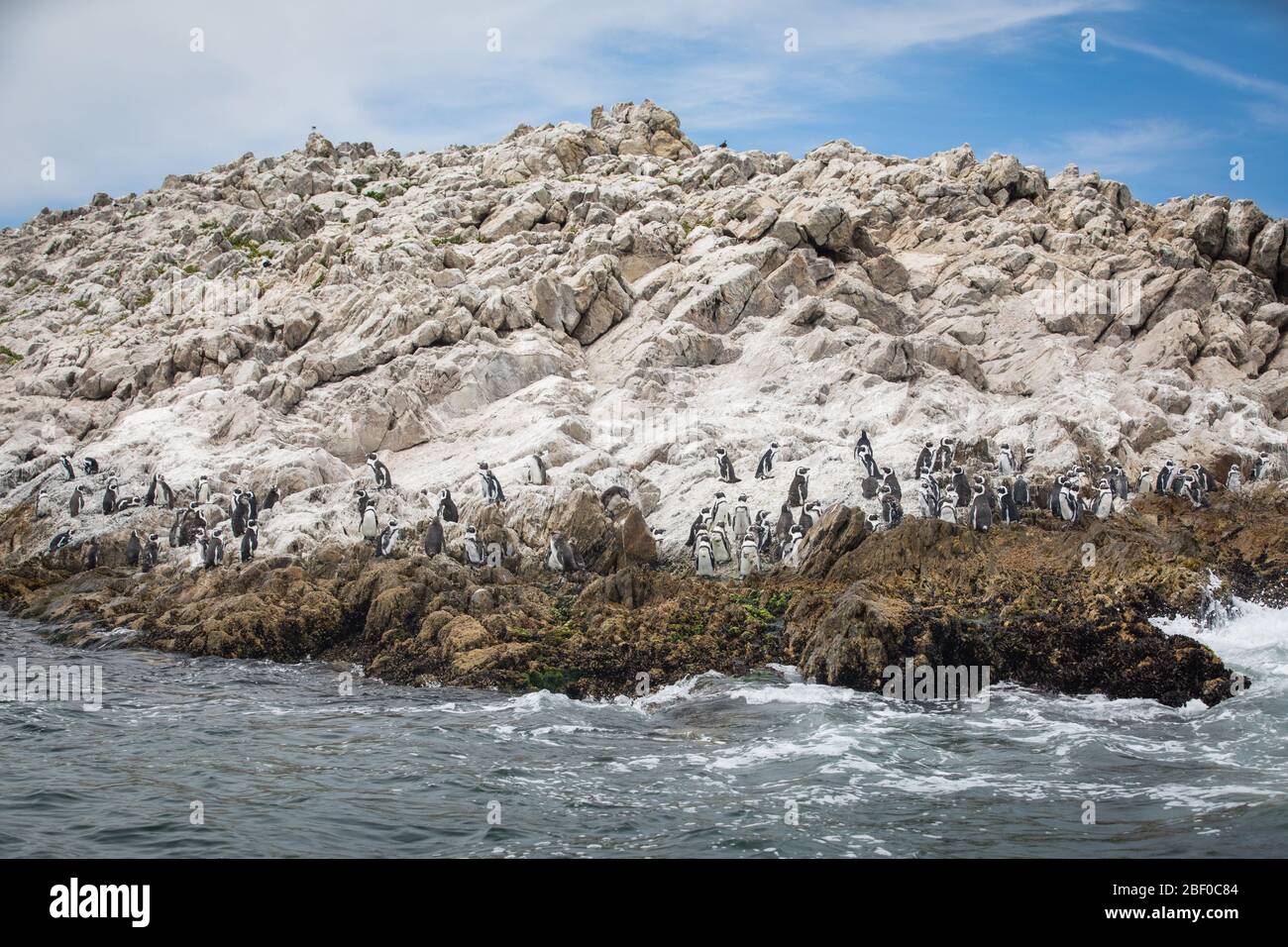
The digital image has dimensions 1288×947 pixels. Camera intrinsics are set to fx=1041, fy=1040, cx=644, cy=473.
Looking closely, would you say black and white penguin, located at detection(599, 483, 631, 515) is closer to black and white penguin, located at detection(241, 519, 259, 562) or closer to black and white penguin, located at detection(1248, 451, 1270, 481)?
black and white penguin, located at detection(241, 519, 259, 562)

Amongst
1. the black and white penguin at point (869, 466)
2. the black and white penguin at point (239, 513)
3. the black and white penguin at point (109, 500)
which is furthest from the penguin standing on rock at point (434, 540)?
the black and white penguin at point (109, 500)

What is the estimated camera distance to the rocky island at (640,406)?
1827 centimetres

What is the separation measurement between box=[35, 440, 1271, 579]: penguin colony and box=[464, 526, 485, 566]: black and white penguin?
0.02 meters

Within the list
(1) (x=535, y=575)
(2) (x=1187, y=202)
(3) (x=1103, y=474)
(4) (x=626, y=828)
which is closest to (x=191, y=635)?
(1) (x=535, y=575)

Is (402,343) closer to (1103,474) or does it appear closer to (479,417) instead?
(479,417)

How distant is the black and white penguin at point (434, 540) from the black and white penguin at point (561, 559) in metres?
2.47

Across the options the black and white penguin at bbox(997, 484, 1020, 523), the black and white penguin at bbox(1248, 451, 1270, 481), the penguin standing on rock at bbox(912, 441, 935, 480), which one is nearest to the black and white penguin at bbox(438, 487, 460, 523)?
the penguin standing on rock at bbox(912, 441, 935, 480)

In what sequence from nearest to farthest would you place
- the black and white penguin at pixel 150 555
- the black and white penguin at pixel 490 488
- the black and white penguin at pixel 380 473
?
the black and white penguin at pixel 490 488 → the black and white penguin at pixel 150 555 → the black and white penguin at pixel 380 473

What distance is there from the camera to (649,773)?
39.9ft

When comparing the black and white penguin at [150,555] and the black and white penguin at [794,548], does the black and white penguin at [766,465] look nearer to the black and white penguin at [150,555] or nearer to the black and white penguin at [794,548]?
the black and white penguin at [794,548]

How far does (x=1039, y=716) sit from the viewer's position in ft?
46.2

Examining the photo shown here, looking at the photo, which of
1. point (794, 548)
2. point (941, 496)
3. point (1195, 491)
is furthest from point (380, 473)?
point (1195, 491)

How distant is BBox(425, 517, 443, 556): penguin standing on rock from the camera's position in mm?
23125
